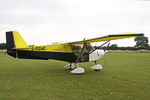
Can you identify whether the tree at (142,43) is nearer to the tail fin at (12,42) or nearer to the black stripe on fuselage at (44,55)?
the black stripe on fuselage at (44,55)

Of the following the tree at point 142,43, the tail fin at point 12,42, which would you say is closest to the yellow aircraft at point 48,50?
the tail fin at point 12,42

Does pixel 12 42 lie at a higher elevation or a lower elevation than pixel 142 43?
higher

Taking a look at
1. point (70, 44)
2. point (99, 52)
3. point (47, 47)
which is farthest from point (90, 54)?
point (47, 47)

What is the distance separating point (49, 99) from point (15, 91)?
1.38 metres

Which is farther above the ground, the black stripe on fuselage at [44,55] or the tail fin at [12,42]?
the tail fin at [12,42]

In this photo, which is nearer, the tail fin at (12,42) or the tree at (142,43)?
the tail fin at (12,42)

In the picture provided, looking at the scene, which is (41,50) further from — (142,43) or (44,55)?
(142,43)

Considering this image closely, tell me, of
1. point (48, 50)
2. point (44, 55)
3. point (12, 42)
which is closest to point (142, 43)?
point (48, 50)

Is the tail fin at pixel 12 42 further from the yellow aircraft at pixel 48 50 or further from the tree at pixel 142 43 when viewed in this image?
the tree at pixel 142 43

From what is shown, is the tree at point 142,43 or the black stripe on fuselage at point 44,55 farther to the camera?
the tree at point 142,43

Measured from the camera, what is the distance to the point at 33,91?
3.92m

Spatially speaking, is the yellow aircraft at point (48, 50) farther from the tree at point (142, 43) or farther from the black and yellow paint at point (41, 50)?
the tree at point (142, 43)

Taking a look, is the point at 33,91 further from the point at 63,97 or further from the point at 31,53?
the point at 31,53

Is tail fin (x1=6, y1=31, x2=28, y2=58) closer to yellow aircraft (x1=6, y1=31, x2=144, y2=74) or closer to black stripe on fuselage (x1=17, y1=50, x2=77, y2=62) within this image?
yellow aircraft (x1=6, y1=31, x2=144, y2=74)
